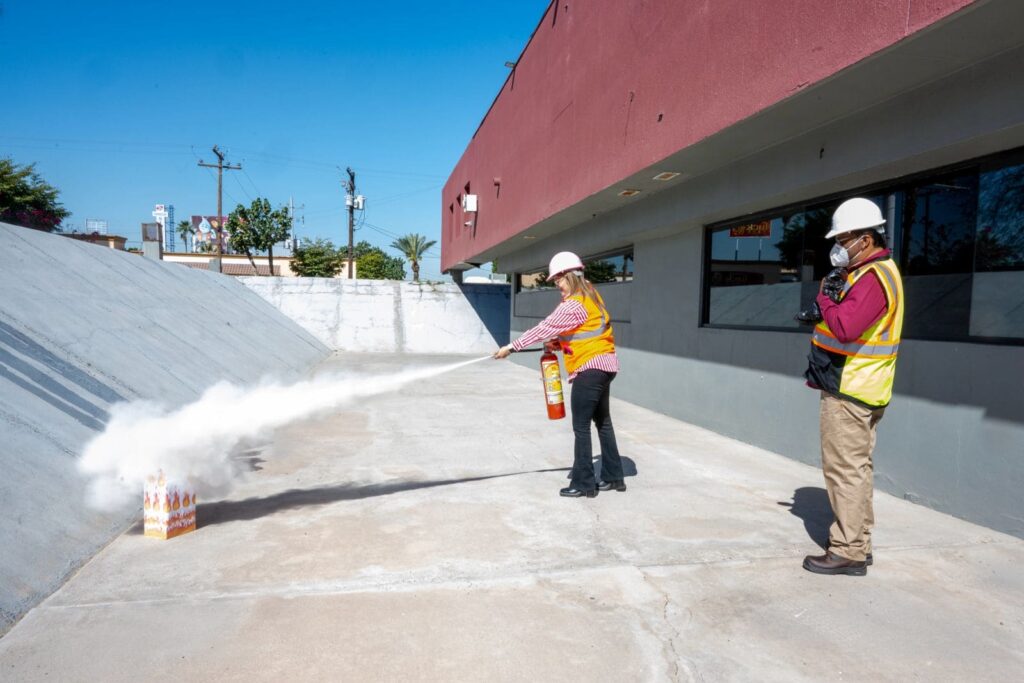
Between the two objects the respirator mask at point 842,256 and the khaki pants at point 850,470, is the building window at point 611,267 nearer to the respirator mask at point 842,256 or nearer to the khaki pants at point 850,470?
the respirator mask at point 842,256

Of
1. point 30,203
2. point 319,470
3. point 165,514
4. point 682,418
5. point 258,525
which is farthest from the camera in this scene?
point 30,203

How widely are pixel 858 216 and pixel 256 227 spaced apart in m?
45.8

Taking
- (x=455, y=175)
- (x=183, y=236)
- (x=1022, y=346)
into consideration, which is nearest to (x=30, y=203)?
(x=455, y=175)

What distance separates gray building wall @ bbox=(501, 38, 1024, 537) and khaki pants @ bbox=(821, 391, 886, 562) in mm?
1546

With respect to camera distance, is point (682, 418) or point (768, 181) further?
point (682, 418)

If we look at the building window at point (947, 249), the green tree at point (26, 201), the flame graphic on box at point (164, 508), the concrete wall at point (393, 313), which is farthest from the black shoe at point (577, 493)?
the green tree at point (26, 201)

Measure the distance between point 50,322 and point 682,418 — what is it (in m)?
7.61

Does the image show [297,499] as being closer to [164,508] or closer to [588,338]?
[164,508]

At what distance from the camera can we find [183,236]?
94562mm

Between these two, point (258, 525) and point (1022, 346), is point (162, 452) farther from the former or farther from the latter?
point (1022, 346)

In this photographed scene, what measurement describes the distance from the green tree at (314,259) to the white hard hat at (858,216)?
Result: 47038 mm

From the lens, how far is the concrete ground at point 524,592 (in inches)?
102

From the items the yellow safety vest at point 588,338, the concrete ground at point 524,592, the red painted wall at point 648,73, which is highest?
the red painted wall at point 648,73

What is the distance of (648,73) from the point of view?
698 centimetres
